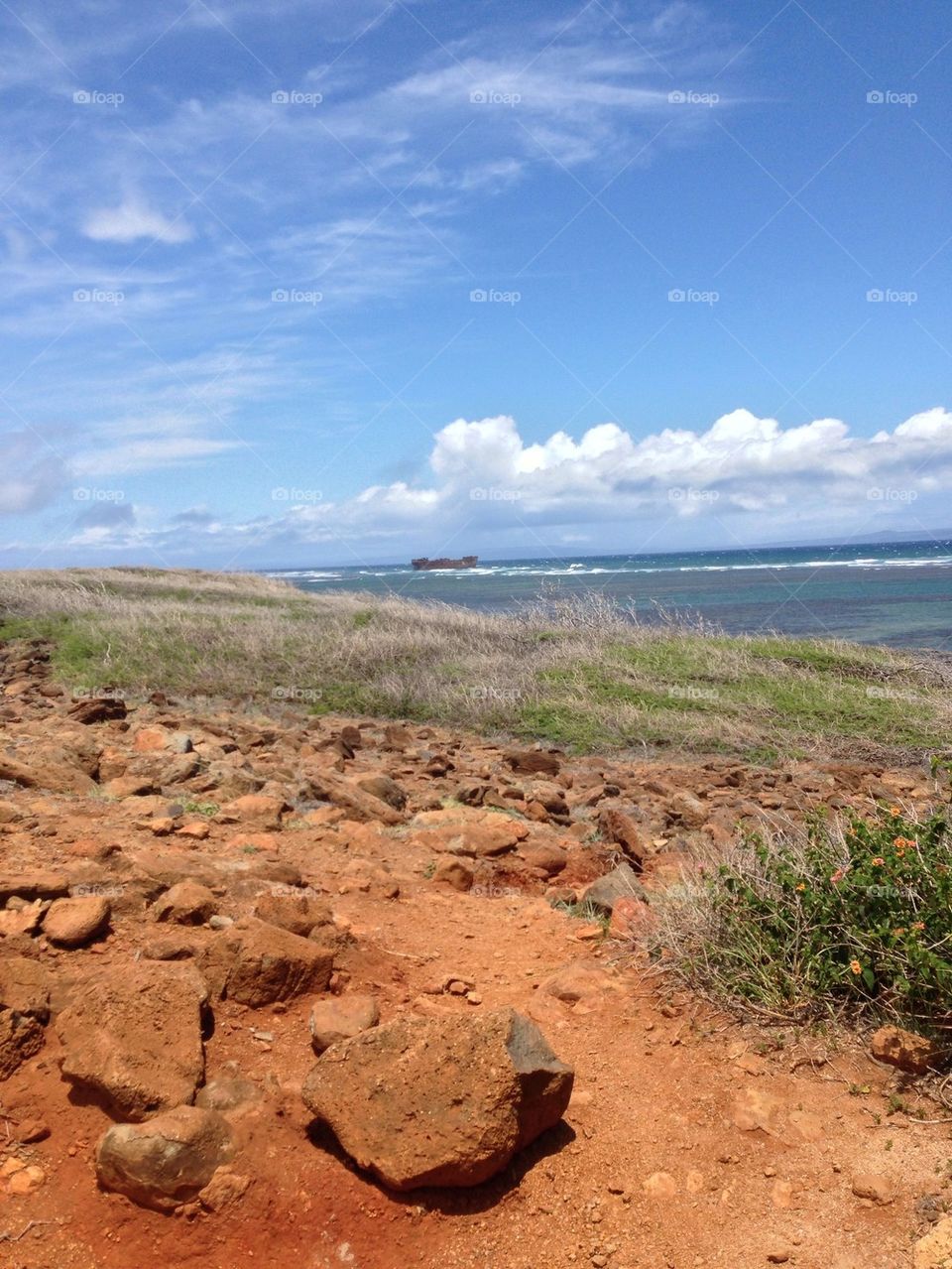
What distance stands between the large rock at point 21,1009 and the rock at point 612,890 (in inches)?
111

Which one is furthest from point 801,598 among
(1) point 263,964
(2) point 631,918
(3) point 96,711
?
(1) point 263,964

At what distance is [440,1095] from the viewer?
3.19 meters

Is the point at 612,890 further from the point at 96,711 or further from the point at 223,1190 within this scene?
the point at 96,711

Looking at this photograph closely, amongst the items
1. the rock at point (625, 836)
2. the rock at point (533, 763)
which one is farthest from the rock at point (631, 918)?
the rock at point (533, 763)

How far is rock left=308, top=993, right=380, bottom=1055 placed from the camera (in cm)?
366

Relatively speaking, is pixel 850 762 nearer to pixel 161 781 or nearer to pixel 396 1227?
pixel 161 781

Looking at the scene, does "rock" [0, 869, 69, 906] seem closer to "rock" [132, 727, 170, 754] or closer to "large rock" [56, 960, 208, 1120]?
"large rock" [56, 960, 208, 1120]

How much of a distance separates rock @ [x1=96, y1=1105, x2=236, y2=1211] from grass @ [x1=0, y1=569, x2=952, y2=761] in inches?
374

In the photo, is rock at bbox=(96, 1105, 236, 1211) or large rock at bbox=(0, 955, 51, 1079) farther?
large rock at bbox=(0, 955, 51, 1079)

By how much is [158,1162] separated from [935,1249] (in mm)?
2255

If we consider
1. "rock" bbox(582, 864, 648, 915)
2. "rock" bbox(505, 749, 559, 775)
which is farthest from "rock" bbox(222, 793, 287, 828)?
"rock" bbox(505, 749, 559, 775)

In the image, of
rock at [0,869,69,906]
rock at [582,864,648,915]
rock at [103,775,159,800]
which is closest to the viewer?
rock at [0,869,69,906]

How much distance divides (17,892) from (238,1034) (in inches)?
48.7

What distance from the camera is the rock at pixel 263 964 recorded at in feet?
12.8
